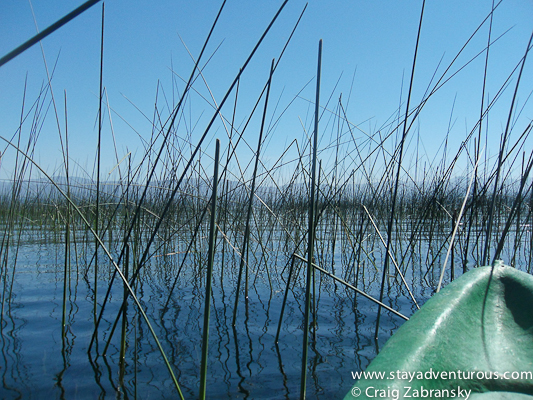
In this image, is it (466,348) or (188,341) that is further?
(188,341)

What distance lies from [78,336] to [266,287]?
1163 mm

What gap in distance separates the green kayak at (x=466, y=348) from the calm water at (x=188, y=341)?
417 millimetres

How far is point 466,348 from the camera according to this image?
87 cm

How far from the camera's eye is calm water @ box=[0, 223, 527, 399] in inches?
44.4

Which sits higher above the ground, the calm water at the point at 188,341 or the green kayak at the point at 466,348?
the green kayak at the point at 466,348

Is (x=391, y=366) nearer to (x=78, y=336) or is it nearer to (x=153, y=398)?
(x=153, y=398)

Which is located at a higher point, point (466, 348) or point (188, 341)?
point (466, 348)

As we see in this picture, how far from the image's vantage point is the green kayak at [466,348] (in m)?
0.73

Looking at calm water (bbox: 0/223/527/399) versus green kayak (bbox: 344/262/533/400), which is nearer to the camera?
green kayak (bbox: 344/262/533/400)

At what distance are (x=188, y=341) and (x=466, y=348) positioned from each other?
3.41ft

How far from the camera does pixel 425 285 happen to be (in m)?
2.29

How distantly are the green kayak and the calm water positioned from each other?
16.4 inches

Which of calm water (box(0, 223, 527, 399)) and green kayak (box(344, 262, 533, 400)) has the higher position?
green kayak (box(344, 262, 533, 400))

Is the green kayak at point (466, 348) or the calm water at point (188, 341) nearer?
the green kayak at point (466, 348)
